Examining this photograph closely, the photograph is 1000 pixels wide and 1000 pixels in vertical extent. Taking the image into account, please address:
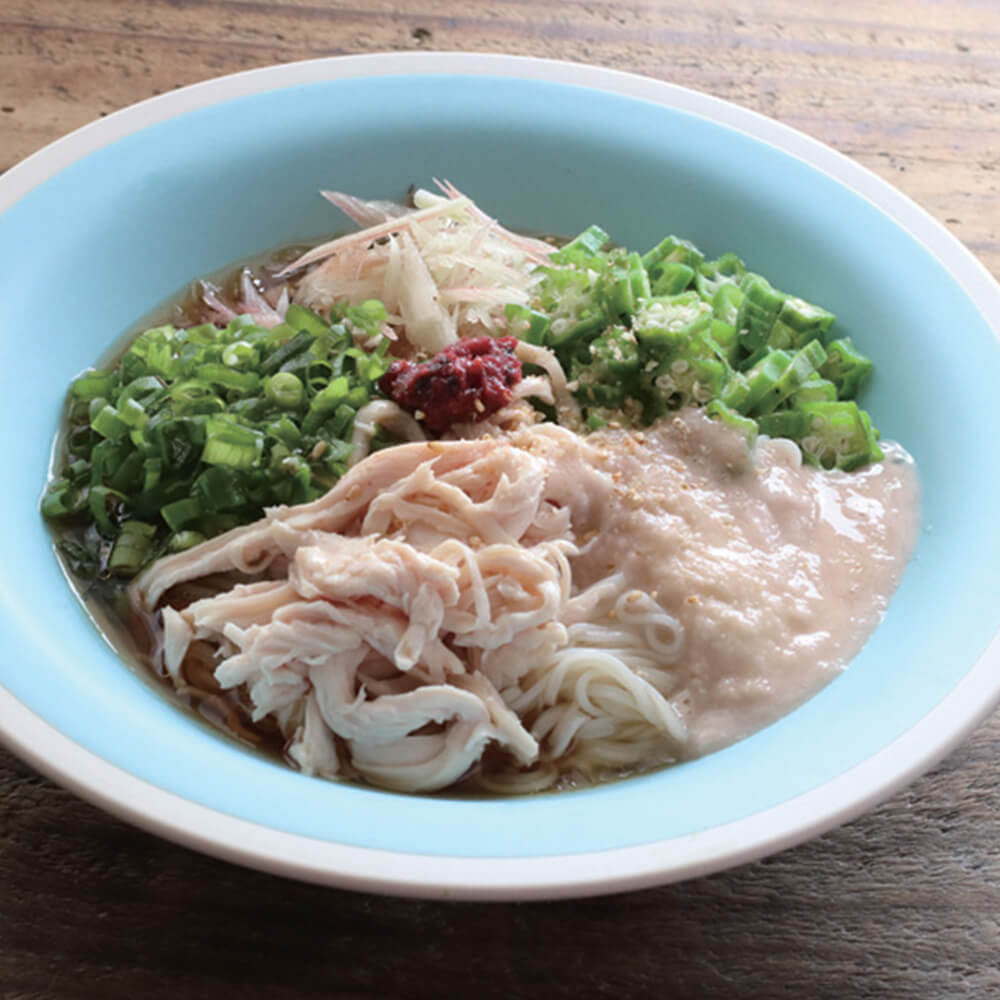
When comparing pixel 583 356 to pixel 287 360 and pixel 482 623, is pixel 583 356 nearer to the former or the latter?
pixel 287 360

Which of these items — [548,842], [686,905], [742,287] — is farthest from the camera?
[742,287]

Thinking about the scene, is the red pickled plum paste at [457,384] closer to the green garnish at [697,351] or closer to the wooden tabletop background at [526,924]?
the green garnish at [697,351]

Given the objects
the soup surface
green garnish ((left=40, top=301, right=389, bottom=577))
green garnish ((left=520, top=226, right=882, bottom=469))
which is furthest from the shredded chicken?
green garnish ((left=520, top=226, right=882, bottom=469))

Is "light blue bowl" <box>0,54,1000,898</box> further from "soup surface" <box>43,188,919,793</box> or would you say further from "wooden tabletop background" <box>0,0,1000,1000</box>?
"wooden tabletop background" <box>0,0,1000,1000</box>

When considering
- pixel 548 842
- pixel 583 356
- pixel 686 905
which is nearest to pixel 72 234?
pixel 583 356

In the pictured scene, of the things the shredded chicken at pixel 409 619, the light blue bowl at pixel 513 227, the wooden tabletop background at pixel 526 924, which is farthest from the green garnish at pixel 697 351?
the wooden tabletop background at pixel 526 924

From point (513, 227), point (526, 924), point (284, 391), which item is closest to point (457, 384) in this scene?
point (284, 391)

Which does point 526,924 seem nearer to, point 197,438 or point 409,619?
point 409,619
